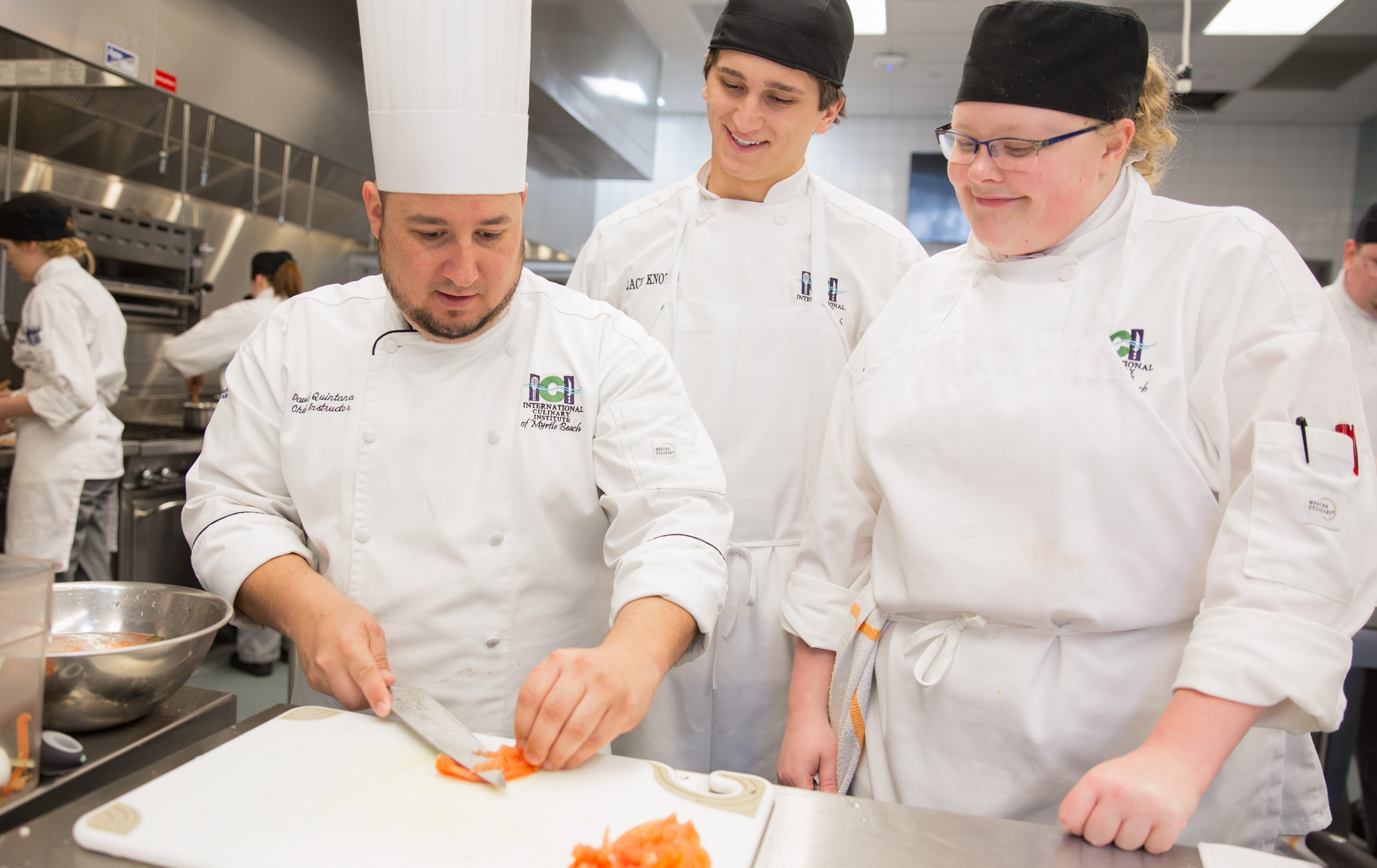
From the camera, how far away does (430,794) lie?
2.96ft

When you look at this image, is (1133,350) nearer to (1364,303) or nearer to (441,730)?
(441,730)

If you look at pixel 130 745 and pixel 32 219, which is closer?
pixel 130 745

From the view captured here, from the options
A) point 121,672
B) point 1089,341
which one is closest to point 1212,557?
point 1089,341

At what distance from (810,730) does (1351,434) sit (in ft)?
2.43

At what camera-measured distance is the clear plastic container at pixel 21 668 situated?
32.9 inches

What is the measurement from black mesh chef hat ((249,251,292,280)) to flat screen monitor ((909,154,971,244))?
4531 mm

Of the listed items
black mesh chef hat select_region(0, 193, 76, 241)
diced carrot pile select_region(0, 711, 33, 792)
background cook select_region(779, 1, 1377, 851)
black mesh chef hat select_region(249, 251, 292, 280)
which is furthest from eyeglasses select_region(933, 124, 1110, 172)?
black mesh chef hat select_region(249, 251, 292, 280)

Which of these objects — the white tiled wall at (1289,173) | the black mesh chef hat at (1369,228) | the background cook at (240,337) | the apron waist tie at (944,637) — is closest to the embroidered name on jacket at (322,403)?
the apron waist tie at (944,637)

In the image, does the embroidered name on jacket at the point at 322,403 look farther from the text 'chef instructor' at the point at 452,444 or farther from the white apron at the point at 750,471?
the white apron at the point at 750,471

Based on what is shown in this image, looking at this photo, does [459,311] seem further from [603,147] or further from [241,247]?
[241,247]

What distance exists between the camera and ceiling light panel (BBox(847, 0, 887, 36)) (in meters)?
4.75

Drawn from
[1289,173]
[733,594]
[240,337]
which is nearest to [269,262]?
[240,337]

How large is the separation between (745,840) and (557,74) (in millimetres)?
3419

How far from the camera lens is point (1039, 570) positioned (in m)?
1.10
